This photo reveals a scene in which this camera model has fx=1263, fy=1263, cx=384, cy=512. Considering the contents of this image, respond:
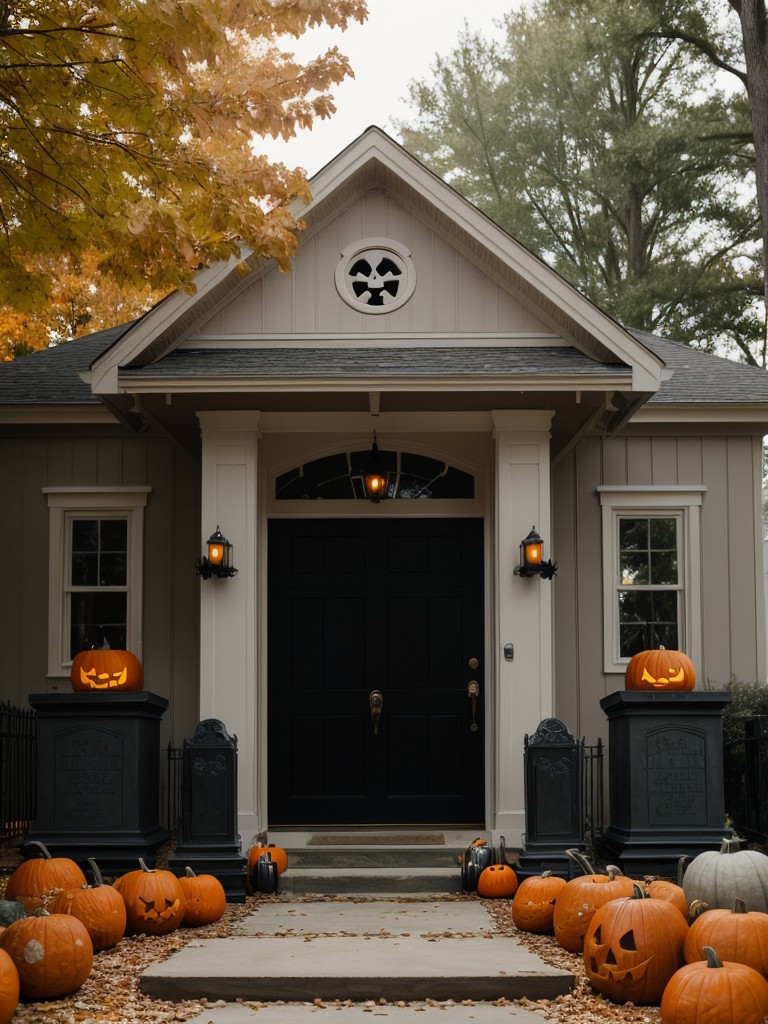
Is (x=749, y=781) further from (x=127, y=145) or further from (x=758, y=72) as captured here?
(x=758, y=72)

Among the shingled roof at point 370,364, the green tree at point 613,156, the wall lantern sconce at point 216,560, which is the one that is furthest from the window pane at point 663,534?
the green tree at point 613,156

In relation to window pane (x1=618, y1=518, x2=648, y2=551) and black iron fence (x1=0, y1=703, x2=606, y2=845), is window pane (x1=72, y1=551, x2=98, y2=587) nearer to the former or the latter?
black iron fence (x1=0, y1=703, x2=606, y2=845)

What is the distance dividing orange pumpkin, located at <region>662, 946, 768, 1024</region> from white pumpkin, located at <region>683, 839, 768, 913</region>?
3.66 ft

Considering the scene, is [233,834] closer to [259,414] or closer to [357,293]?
[259,414]

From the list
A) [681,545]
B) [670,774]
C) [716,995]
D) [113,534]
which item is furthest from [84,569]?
[716,995]

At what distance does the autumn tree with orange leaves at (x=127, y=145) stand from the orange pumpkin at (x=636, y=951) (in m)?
5.07

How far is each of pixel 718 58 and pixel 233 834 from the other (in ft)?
54.5

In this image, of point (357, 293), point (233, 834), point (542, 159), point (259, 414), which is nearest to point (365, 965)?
point (233, 834)

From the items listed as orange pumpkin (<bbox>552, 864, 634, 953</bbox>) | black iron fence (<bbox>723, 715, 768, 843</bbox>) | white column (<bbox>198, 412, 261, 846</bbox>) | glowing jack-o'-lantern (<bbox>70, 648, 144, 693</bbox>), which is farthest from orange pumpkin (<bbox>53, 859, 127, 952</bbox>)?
black iron fence (<bbox>723, 715, 768, 843</bbox>)

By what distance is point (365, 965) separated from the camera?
21.5ft

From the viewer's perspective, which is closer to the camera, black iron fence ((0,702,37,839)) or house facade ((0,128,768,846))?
house facade ((0,128,768,846))

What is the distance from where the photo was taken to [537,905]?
7.61 meters

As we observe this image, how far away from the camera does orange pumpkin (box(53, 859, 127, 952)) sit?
22.9 ft

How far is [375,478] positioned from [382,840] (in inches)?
114
